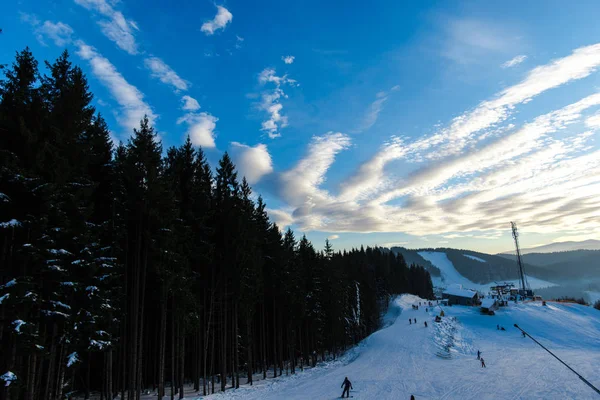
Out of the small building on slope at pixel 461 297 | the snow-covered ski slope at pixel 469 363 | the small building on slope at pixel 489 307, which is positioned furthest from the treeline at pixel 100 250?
the small building on slope at pixel 461 297

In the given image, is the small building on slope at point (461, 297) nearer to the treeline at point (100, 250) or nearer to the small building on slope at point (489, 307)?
the small building on slope at point (489, 307)

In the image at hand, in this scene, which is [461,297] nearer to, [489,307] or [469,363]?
[489,307]

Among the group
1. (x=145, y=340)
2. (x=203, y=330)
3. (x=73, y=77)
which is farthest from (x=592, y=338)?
(x=73, y=77)

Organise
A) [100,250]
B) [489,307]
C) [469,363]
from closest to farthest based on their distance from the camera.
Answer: [100,250]
[469,363]
[489,307]

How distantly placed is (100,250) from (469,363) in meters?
39.5

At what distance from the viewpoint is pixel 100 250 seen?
16484 millimetres

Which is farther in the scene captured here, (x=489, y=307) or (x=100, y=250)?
(x=489, y=307)

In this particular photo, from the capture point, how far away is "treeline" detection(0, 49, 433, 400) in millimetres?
12289

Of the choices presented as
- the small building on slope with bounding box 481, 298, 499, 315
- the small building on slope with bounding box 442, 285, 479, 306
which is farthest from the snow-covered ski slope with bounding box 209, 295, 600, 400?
the small building on slope with bounding box 442, 285, 479, 306

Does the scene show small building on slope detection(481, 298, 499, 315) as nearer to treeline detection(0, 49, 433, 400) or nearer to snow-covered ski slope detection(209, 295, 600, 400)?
snow-covered ski slope detection(209, 295, 600, 400)

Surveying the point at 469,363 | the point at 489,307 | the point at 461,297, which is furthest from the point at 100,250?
the point at 461,297

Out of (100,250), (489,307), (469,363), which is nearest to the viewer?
(100,250)

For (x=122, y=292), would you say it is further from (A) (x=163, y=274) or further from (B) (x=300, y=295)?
(B) (x=300, y=295)

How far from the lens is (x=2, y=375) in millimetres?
10672
